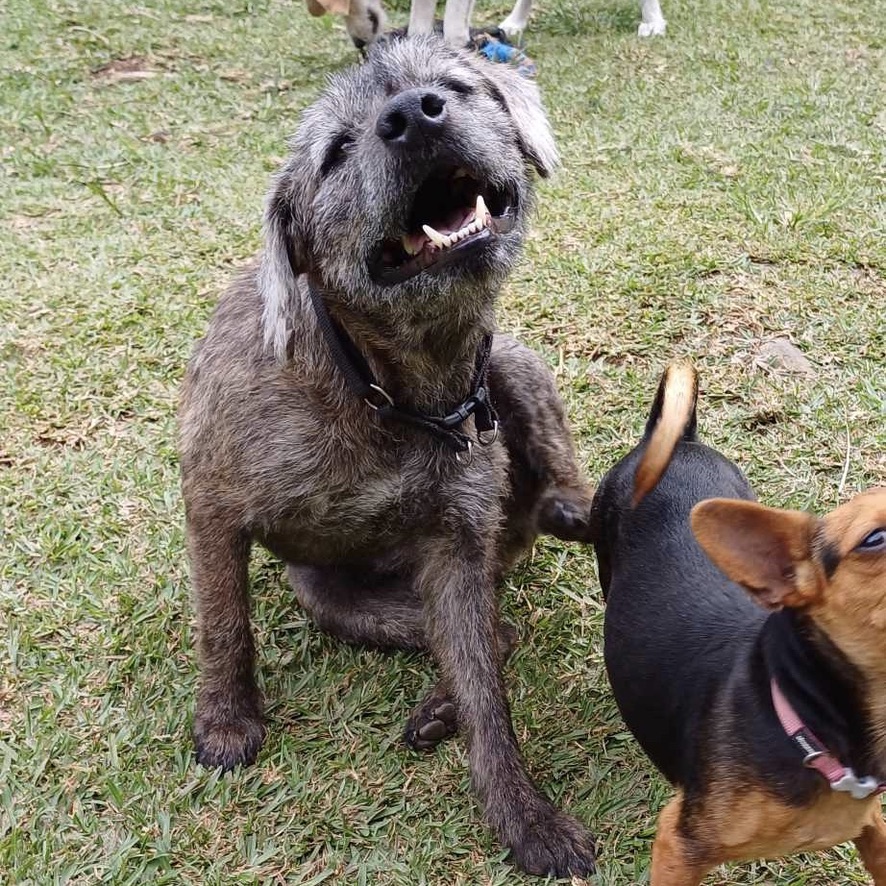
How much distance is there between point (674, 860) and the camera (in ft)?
7.61

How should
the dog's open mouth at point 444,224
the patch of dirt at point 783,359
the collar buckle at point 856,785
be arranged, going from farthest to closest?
the patch of dirt at point 783,359
the dog's open mouth at point 444,224
the collar buckle at point 856,785

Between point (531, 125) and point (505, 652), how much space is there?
170 centimetres

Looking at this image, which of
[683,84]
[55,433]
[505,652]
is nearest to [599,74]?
[683,84]

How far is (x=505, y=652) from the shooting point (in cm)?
336

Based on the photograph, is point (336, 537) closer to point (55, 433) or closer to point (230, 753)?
point (230, 753)

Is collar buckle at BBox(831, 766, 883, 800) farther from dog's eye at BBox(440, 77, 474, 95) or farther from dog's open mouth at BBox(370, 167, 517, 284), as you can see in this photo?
dog's eye at BBox(440, 77, 474, 95)

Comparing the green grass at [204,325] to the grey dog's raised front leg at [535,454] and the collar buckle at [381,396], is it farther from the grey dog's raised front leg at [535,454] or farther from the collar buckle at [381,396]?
the collar buckle at [381,396]

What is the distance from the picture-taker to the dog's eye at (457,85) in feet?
9.14

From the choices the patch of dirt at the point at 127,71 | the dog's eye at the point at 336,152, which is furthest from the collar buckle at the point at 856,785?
the patch of dirt at the point at 127,71

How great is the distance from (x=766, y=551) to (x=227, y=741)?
1800 mm

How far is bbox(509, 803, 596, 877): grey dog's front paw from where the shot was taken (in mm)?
2723

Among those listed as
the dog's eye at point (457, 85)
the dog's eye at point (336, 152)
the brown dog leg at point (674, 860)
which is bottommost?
the brown dog leg at point (674, 860)

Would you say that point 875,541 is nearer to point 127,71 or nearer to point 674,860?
point 674,860

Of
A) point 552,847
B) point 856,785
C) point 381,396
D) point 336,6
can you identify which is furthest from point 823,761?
point 336,6
